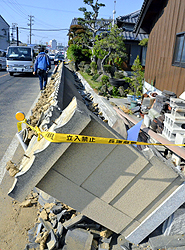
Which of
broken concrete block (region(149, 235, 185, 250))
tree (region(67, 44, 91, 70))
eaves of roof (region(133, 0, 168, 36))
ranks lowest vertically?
broken concrete block (region(149, 235, 185, 250))

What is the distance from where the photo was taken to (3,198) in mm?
3814

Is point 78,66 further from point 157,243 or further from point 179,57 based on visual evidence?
point 157,243

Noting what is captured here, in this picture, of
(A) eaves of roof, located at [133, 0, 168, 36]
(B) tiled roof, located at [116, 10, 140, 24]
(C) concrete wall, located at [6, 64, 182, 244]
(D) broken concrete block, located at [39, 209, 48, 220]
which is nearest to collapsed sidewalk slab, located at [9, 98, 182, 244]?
(C) concrete wall, located at [6, 64, 182, 244]

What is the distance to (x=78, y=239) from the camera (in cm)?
268

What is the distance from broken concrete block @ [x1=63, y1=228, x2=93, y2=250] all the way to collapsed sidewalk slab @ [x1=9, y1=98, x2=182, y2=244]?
10.5 inches

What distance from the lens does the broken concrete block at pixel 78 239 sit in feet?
8.66

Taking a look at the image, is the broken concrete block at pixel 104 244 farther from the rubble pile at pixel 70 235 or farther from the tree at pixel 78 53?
the tree at pixel 78 53

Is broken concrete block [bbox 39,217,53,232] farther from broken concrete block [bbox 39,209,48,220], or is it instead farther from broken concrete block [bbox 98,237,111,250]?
broken concrete block [bbox 98,237,111,250]

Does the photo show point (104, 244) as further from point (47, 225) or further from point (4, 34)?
point (4, 34)

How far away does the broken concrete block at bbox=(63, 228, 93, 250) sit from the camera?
2.64 metres

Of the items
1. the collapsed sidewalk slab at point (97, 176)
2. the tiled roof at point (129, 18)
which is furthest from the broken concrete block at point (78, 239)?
the tiled roof at point (129, 18)

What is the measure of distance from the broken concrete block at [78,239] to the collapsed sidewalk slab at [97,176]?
0.27m

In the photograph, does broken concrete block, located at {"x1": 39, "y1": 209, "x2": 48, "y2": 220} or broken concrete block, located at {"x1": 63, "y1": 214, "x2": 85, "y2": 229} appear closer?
broken concrete block, located at {"x1": 63, "y1": 214, "x2": 85, "y2": 229}

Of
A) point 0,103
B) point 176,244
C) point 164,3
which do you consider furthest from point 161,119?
point 0,103
